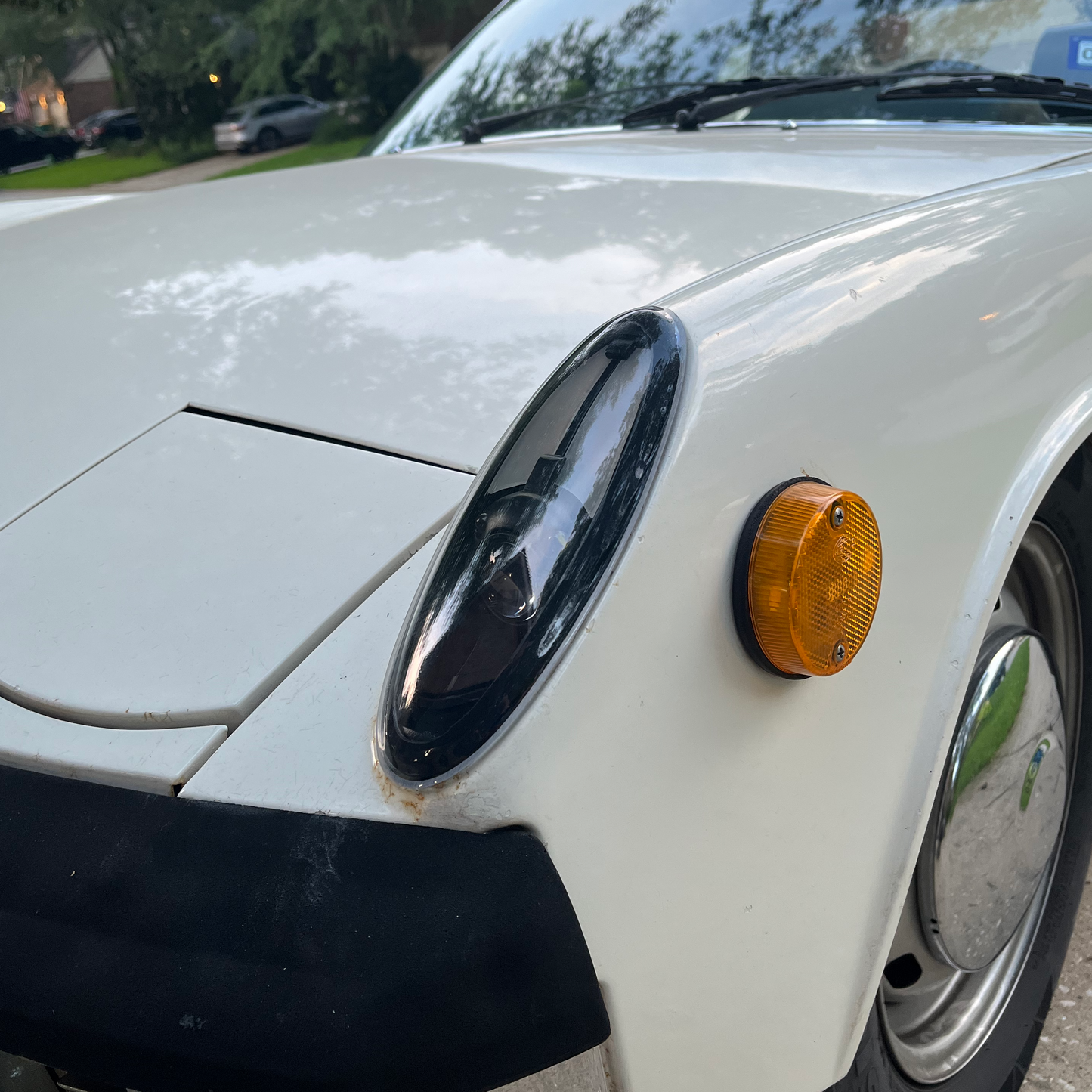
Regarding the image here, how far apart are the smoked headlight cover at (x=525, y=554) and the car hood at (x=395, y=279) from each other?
25 centimetres

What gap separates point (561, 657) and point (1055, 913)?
117 centimetres

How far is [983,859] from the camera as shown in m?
1.26

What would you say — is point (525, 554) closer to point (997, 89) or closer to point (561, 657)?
point (561, 657)

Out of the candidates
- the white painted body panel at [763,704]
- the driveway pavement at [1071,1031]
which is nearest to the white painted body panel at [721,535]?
the white painted body panel at [763,704]

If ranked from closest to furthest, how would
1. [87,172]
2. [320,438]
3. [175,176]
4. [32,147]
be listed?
[320,438]
[175,176]
[87,172]
[32,147]

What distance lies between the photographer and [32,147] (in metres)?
29.5

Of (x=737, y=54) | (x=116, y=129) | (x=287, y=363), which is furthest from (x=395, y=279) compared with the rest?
(x=116, y=129)

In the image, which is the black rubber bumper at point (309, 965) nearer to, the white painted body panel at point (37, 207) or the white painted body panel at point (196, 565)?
the white painted body panel at point (196, 565)

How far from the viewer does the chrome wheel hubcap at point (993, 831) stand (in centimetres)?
120

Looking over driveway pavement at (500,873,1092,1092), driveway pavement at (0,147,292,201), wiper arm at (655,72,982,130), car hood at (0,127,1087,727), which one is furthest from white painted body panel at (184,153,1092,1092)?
driveway pavement at (0,147,292,201)

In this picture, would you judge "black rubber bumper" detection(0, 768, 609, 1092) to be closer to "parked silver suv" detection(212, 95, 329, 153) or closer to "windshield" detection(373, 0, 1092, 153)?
"windshield" detection(373, 0, 1092, 153)

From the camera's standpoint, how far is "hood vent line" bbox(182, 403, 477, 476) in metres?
1.18

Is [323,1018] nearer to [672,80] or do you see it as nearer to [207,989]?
[207,989]

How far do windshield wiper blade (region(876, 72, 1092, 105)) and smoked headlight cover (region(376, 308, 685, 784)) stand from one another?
4.56 feet
